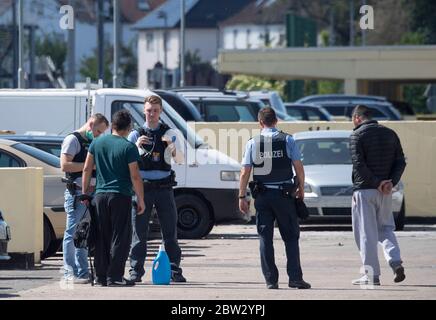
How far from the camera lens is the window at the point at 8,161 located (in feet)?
54.5

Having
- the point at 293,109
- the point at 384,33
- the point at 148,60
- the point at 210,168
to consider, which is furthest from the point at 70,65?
the point at 148,60

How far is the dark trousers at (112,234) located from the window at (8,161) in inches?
142

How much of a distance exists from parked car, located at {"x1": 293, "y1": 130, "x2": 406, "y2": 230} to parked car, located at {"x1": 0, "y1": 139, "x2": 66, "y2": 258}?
5055 millimetres

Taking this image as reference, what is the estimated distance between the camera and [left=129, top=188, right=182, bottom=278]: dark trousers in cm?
1366

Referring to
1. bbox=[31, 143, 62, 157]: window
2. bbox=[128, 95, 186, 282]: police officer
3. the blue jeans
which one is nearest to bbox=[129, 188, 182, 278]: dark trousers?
bbox=[128, 95, 186, 282]: police officer

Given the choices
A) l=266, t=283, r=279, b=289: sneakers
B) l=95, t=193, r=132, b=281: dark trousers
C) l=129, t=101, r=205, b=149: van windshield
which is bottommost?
l=266, t=283, r=279, b=289: sneakers

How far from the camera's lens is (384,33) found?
8581 cm

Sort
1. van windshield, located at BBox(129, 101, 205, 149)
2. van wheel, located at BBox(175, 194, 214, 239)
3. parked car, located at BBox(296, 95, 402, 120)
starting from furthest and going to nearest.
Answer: parked car, located at BBox(296, 95, 402, 120) → van windshield, located at BBox(129, 101, 205, 149) → van wheel, located at BBox(175, 194, 214, 239)

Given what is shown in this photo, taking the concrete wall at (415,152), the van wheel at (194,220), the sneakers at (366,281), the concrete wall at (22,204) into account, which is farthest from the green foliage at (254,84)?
the sneakers at (366,281)

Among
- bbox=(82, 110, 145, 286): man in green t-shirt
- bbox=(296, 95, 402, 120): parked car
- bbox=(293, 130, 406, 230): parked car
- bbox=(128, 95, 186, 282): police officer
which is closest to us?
bbox=(82, 110, 145, 286): man in green t-shirt

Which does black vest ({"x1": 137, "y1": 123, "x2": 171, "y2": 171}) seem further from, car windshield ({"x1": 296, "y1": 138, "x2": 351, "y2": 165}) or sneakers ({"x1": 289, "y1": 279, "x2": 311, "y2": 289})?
car windshield ({"x1": 296, "y1": 138, "x2": 351, "y2": 165})

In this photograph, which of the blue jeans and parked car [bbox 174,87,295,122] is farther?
parked car [bbox 174,87,295,122]

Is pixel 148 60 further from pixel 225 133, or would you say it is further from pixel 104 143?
pixel 104 143

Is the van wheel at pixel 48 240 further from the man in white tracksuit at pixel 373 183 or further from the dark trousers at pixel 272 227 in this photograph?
the man in white tracksuit at pixel 373 183
